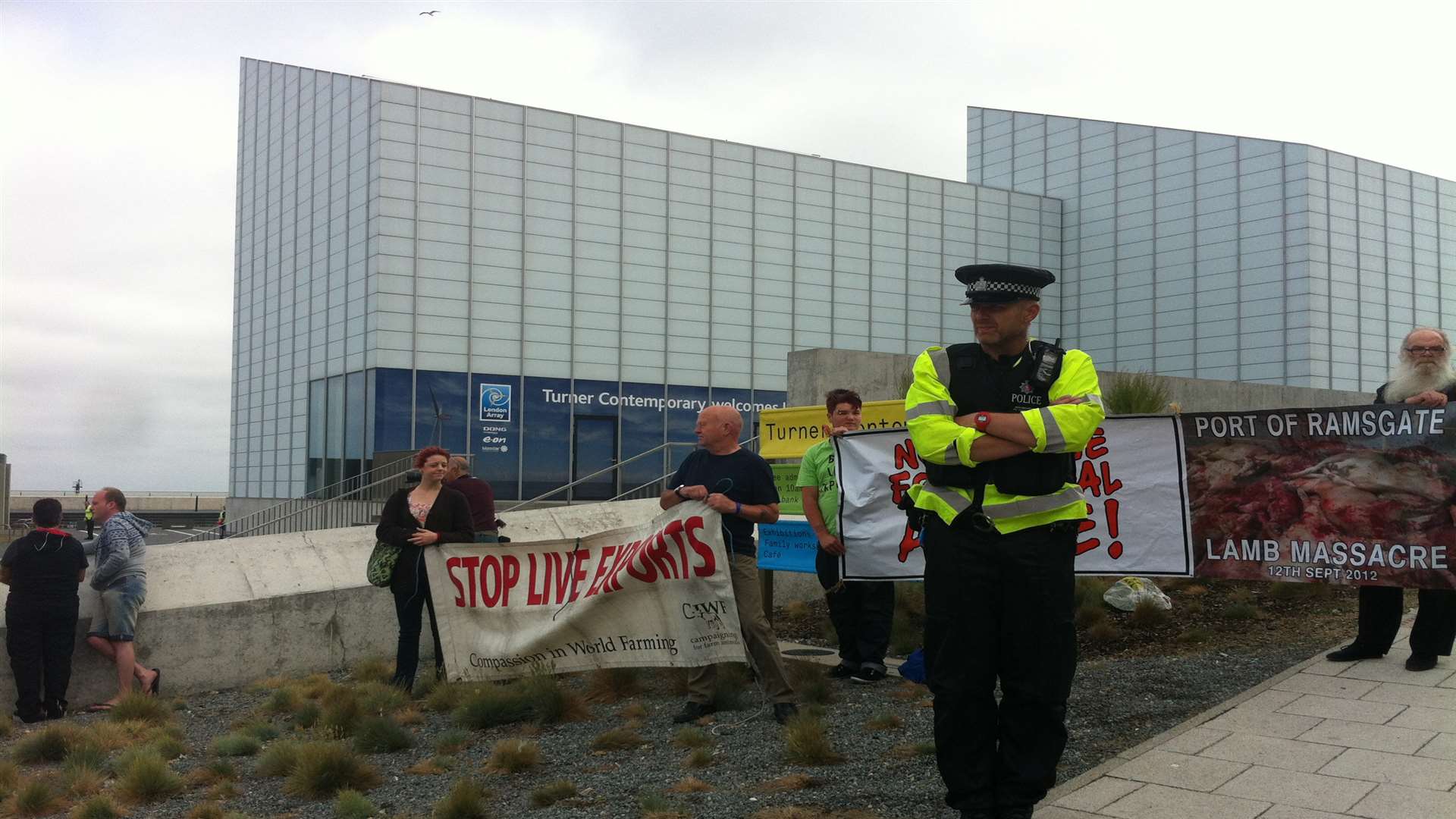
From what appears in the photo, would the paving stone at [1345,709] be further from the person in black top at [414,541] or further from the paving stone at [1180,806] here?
the person in black top at [414,541]

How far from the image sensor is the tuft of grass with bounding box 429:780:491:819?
5336mm

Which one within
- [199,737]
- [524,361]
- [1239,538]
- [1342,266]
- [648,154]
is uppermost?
[648,154]

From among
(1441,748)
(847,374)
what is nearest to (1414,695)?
(1441,748)

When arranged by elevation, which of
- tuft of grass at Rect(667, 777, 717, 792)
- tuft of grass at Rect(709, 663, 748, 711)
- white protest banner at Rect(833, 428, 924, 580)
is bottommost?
tuft of grass at Rect(667, 777, 717, 792)

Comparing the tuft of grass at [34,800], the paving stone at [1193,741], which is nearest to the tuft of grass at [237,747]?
the tuft of grass at [34,800]

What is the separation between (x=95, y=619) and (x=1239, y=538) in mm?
8181

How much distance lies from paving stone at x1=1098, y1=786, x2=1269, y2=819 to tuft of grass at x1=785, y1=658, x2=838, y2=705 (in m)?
2.58

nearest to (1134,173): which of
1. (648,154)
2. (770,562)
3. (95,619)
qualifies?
(648,154)

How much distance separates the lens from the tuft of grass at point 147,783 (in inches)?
246

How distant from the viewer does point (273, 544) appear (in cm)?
1069

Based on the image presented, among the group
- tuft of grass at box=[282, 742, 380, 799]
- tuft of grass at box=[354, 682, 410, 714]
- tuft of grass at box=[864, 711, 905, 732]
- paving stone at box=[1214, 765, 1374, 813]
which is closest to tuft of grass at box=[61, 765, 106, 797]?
tuft of grass at box=[282, 742, 380, 799]

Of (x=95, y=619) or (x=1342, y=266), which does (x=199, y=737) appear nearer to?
(x=95, y=619)

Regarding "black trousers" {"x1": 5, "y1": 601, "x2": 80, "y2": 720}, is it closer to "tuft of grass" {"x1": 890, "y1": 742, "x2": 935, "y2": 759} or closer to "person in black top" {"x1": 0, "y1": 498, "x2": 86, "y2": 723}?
"person in black top" {"x1": 0, "y1": 498, "x2": 86, "y2": 723}

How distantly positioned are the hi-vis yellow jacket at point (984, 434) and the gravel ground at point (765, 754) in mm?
1423
